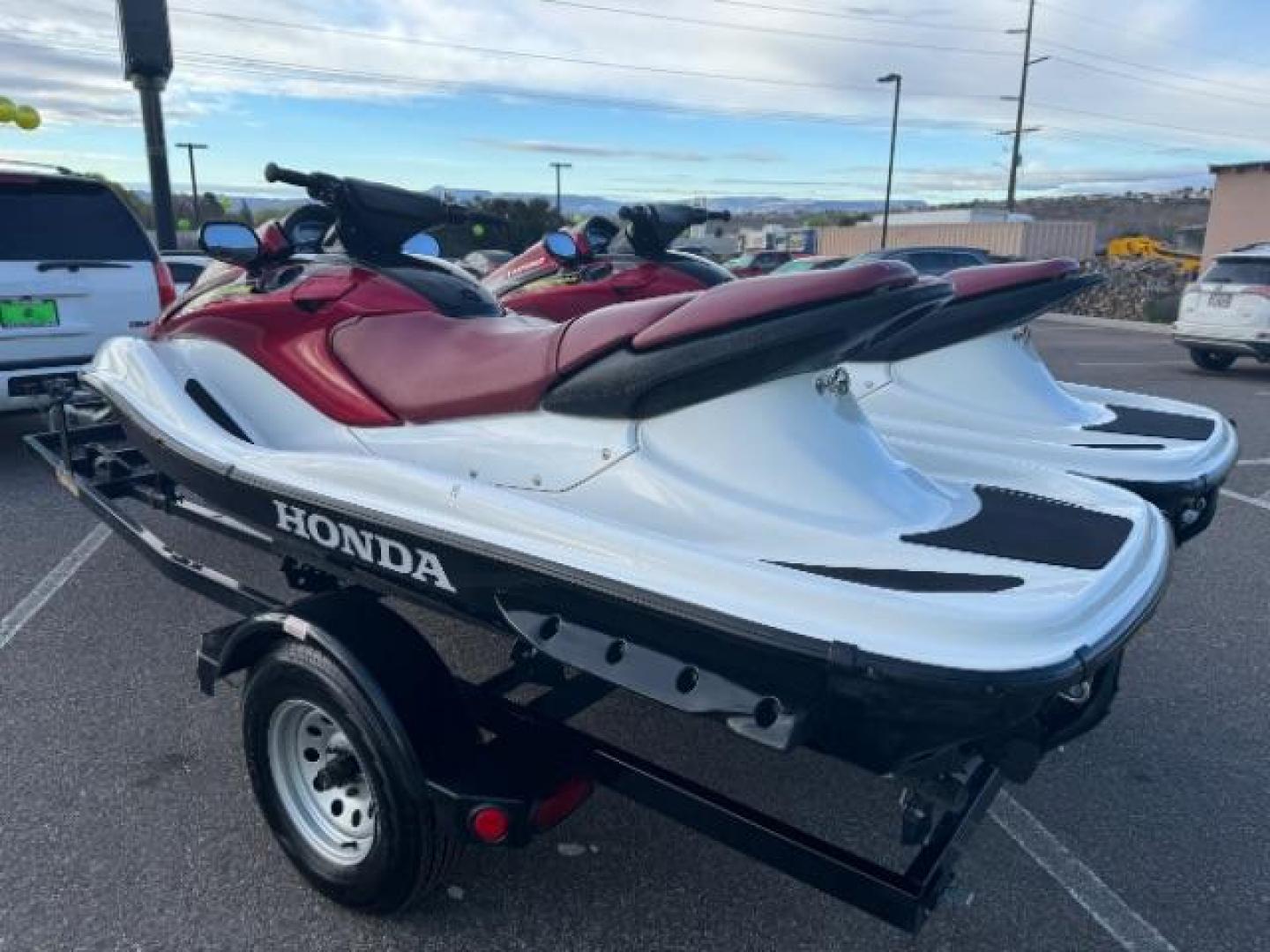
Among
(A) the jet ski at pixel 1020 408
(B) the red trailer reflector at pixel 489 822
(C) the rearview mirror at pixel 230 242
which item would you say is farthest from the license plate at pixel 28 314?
(B) the red trailer reflector at pixel 489 822

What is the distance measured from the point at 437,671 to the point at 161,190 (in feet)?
46.5

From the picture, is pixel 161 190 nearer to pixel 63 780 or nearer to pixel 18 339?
pixel 18 339

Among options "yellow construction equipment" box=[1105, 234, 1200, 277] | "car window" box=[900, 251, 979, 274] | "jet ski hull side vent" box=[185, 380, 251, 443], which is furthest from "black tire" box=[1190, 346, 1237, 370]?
"yellow construction equipment" box=[1105, 234, 1200, 277]

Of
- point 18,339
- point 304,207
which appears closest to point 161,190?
point 18,339

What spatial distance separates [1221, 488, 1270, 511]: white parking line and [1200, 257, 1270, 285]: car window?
7281 millimetres

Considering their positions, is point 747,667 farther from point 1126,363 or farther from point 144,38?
point 1126,363

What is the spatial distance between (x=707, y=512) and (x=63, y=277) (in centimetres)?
598

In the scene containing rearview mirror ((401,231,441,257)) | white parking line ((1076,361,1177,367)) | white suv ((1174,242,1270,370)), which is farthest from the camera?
white parking line ((1076,361,1177,367))

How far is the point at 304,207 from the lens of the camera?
396cm

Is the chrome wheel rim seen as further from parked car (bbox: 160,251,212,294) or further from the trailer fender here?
parked car (bbox: 160,251,212,294)

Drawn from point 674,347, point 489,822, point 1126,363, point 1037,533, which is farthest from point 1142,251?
point 489,822

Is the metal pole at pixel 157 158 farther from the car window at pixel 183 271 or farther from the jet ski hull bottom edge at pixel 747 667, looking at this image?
the jet ski hull bottom edge at pixel 747 667

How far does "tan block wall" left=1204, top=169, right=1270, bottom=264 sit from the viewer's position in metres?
27.5

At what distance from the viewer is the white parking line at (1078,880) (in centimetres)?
260
